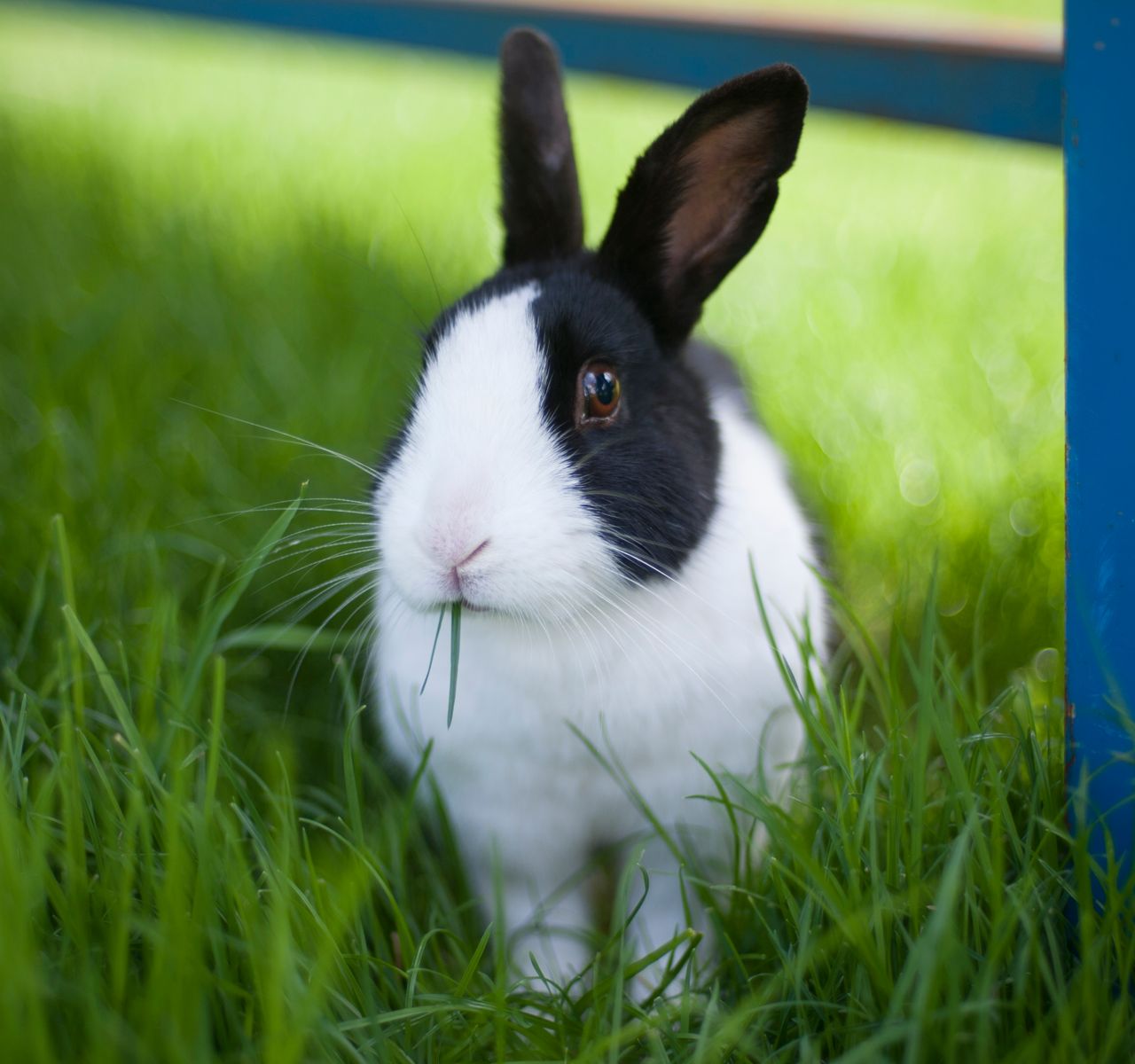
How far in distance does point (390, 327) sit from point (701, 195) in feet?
5.95

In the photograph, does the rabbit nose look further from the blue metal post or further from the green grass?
the blue metal post

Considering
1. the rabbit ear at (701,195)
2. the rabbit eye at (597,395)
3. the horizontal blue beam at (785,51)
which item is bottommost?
the rabbit eye at (597,395)

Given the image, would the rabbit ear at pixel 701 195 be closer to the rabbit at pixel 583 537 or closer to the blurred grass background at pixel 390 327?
the rabbit at pixel 583 537

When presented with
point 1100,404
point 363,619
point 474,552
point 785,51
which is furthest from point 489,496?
point 785,51

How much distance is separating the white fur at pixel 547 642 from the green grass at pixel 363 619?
0.40 ft

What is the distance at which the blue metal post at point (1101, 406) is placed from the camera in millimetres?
1554

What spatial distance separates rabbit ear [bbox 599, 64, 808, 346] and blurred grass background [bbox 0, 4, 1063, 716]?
17.1 inches

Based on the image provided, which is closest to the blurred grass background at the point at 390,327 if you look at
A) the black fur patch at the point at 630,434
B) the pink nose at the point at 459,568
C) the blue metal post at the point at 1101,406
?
the blue metal post at the point at 1101,406

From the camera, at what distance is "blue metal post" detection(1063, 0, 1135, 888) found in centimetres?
155

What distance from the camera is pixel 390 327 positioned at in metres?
3.72

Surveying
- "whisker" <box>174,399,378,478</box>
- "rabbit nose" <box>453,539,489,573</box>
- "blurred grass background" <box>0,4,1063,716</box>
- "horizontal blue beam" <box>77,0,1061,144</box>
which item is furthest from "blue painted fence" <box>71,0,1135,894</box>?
"horizontal blue beam" <box>77,0,1061,144</box>

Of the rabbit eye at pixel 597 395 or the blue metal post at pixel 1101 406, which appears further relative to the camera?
the rabbit eye at pixel 597 395

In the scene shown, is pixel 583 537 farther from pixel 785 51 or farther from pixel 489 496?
pixel 785 51

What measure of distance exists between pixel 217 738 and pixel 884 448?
2.09 meters
